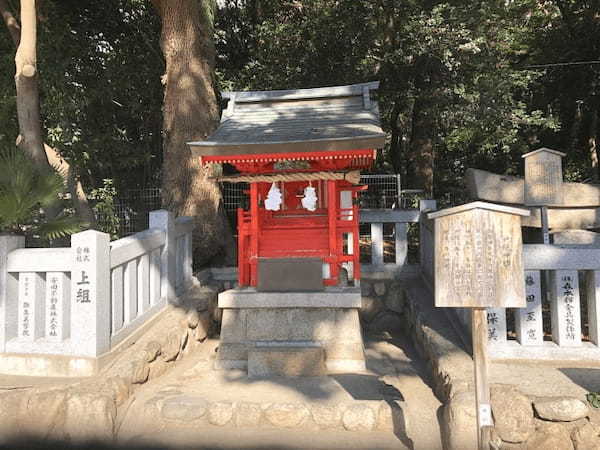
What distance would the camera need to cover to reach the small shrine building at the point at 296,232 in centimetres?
526

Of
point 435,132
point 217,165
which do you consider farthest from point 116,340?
point 435,132

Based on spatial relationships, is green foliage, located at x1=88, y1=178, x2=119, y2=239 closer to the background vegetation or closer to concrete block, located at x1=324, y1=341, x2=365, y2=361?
the background vegetation

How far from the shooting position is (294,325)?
5.39 m

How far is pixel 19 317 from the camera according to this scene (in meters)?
4.37

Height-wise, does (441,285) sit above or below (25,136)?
below

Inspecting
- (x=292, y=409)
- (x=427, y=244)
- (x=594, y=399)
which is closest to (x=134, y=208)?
(x=427, y=244)

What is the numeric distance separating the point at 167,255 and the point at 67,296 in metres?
1.65

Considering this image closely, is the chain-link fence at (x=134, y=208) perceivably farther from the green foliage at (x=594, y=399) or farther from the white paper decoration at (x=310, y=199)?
the green foliage at (x=594, y=399)

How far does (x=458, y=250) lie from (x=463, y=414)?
4.58ft

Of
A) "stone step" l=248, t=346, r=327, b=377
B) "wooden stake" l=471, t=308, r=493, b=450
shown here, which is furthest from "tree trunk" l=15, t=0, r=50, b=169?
"wooden stake" l=471, t=308, r=493, b=450

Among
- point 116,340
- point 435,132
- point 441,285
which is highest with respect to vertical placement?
point 435,132

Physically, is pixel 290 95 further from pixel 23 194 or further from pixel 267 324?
pixel 23 194

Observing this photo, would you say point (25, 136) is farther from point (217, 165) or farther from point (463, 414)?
→ point (463, 414)

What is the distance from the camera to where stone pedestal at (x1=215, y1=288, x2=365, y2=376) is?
524cm
